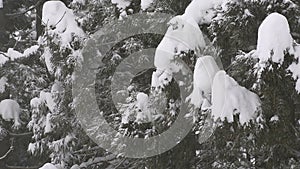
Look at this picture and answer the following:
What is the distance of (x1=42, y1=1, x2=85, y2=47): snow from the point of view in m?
6.02

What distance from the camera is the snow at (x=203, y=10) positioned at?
495 cm

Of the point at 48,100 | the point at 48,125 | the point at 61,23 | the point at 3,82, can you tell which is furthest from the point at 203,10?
the point at 3,82

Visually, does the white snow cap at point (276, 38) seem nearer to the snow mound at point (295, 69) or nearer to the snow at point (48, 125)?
the snow mound at point (295, 69)

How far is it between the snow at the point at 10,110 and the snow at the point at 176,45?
406 centimetres

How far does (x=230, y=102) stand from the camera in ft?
13.9

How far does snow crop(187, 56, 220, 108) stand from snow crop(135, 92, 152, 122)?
3.36 feet

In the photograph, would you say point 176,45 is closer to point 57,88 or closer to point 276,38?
point 276,38

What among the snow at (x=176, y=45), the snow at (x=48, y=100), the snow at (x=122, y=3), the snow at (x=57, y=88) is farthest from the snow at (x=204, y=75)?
the snow at (x=48, y=100)

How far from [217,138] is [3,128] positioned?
192 inches

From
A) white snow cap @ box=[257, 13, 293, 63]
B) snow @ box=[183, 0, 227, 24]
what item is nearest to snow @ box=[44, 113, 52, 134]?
snow @ box=[183, 0, 227, 24]

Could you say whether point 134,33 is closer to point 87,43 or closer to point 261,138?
point 87,43

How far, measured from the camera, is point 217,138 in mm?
4566

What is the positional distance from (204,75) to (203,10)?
2.87 ft

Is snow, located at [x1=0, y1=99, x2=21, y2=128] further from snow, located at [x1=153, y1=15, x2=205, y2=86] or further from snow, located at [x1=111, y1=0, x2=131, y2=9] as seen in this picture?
snow, located at [x1=153, y1=15, x2=205, y2=86]
